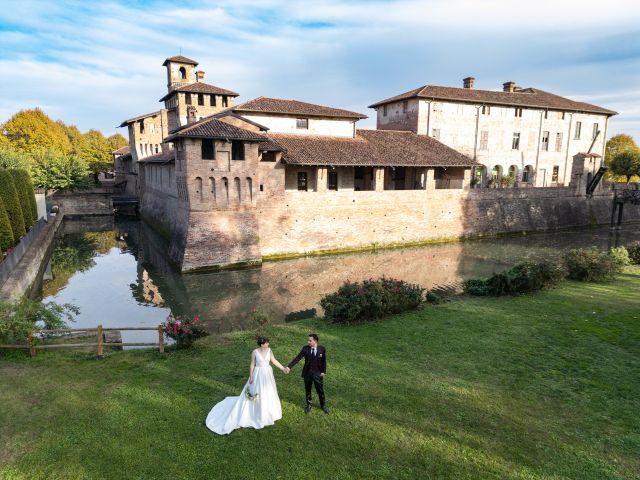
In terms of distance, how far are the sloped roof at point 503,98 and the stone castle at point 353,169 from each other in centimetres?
15

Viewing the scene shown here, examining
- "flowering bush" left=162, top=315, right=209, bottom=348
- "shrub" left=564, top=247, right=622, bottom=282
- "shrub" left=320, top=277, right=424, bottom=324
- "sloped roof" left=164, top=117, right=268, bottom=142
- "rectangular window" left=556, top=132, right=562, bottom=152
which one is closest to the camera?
"flowering bush" left=162, top=315, right=209, bottom=348

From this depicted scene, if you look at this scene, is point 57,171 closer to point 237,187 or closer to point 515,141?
point 237,187

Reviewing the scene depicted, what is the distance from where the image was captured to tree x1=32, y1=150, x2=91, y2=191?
142 feet

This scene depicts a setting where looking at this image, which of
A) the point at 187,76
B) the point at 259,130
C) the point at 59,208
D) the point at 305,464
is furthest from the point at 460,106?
the point at 59,208

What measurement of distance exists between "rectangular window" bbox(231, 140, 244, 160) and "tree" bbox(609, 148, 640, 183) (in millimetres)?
49599

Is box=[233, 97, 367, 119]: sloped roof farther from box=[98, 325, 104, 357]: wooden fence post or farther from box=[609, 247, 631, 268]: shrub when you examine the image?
box=[98, 325, 104, 357]: wooden fence post

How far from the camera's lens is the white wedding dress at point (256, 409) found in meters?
6.77

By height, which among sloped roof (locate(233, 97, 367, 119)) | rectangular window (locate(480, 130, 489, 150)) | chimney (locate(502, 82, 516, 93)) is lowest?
rectangular window (locate(480, 130, 489, 150))

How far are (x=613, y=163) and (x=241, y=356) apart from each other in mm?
57738

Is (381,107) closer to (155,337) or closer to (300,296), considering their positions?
(300,296)

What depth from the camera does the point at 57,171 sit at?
43.8m

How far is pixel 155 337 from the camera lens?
1335 cm

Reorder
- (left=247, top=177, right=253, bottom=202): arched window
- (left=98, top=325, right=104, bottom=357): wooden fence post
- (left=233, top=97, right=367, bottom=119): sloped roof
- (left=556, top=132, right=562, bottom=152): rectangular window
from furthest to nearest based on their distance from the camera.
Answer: (left=556, top=132, right=562, bottom=152): rectangular window, (left=233, top=97, right=367, bottom=119): sloped roof, (left=247, top=177, right=253, bottom=202): arched window, (left=98, top=325, right=104, bottom=357): wooden fence post

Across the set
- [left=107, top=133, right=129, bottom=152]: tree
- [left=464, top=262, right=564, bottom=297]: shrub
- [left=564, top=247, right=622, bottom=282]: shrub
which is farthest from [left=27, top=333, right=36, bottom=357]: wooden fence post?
[left=107, top=133, right=129, bottom=152]: tree
